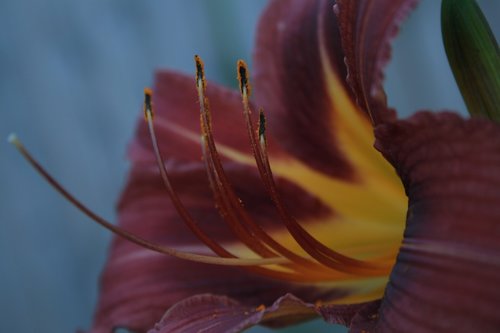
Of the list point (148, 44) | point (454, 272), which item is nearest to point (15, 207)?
point (148, 44)

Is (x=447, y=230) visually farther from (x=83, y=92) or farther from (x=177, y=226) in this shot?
(x=83, y=92)

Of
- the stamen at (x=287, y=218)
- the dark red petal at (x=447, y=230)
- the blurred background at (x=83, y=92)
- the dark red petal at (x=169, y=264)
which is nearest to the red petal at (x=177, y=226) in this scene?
the dark red petal at (x=169, y=264)

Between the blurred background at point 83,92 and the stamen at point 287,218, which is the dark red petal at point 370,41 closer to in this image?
the stamen at point 287,218

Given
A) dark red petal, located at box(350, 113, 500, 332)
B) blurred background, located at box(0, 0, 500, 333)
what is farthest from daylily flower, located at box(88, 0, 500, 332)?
blurred background, located at box(0, 0, 500, 333)

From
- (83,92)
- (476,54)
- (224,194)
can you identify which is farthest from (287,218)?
(83,92)

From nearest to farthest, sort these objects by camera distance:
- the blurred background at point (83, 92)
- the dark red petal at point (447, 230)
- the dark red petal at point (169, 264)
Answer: the dark red petal at point (447, 230) < the dark red petal at point (169, 264) < the blurred background at point (83, 92)

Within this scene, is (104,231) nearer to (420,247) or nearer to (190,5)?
(190,5)
